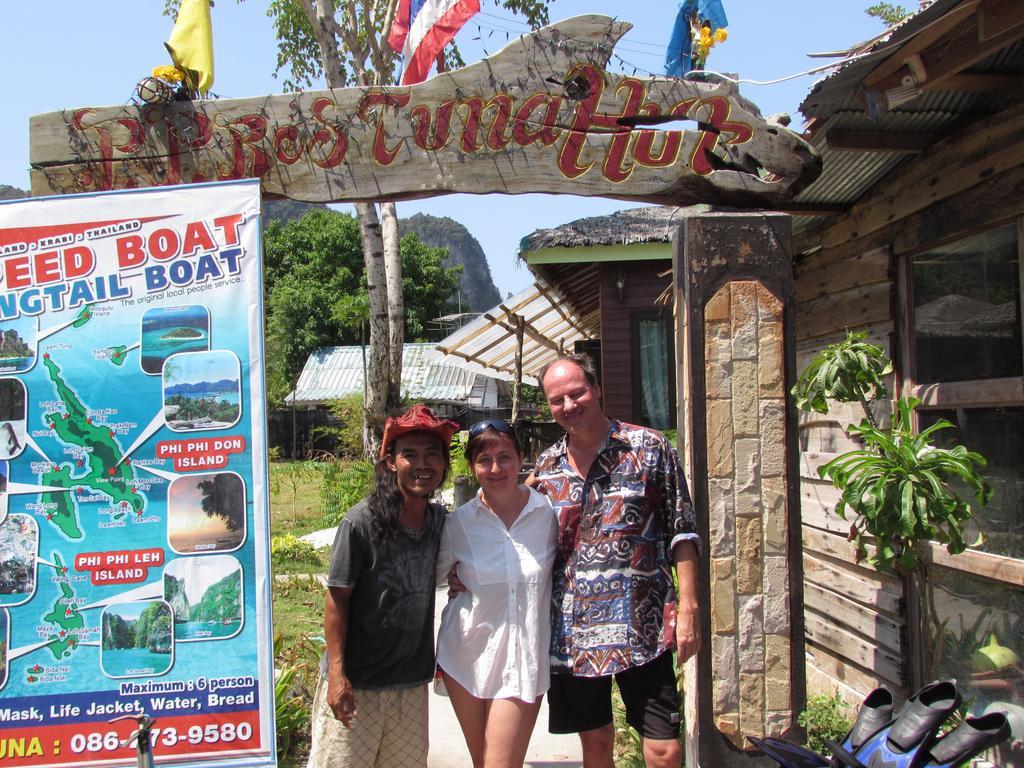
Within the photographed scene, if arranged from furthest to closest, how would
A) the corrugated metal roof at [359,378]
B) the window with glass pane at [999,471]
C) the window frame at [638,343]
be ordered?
the corrugated metal roof at [359,378] → the window frame at [638,343] → the window with glass pane at [999,471]

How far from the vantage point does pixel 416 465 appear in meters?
3.13

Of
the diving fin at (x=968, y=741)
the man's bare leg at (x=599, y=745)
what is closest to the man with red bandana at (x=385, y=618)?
the man's bare leg at (x=599, y=745)

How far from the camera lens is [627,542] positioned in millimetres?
3260

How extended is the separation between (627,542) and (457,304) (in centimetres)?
3536

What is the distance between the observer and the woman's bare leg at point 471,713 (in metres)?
3.19

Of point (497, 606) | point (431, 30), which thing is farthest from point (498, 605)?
point (431, 30)

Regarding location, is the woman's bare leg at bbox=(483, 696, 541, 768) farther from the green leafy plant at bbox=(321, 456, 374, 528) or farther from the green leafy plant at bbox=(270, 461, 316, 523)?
the green leafy plant at bbox=(270, 461, 316, 523)

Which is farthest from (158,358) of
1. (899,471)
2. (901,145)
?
(901,145)

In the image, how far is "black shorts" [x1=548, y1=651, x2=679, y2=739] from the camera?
326 centimetres

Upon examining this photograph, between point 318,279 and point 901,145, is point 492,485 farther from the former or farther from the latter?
point 318,279

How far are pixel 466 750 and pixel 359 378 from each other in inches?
1024

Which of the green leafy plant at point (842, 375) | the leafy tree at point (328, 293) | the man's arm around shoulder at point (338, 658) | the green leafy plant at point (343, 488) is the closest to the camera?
the man's arm around shoulder at point (338, 658)

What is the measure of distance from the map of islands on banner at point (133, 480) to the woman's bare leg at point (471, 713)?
2.31 feet

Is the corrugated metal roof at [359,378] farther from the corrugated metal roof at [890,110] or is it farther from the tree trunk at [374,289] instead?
the corrugated metal roof at [890,110]
